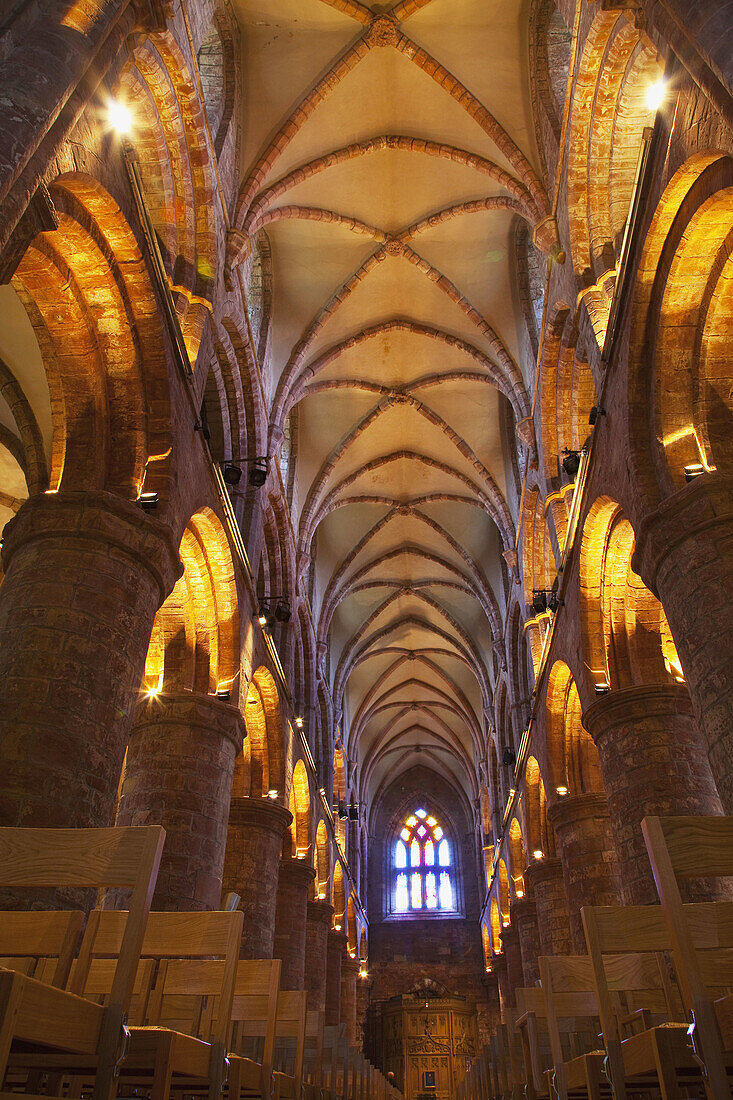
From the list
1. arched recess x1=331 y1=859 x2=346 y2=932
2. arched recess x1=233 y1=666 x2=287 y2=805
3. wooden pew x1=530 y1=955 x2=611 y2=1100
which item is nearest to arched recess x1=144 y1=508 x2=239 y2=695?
arched recess x1=233 y1=666 x2=287 y2=805

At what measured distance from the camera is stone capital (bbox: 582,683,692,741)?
9359 millimetres

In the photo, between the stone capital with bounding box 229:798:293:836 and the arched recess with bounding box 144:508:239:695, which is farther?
the stone capital with bounding box 229:798:293:836

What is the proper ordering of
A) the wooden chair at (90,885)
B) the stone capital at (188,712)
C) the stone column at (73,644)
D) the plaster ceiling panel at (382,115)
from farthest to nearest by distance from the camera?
the plaster ceiling panel at (382,115)
the stone capital at (188,712)
the stone column at (73,644)
the wooden chair at (90,885)

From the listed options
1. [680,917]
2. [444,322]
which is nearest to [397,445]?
[444,322]

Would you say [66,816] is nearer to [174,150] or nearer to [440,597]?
[174,150]

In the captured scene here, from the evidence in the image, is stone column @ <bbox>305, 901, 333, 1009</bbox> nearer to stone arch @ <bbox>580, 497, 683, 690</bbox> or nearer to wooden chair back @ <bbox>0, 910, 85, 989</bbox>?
stone arch @ <bbox>580, 497, 683, 690</bbox>

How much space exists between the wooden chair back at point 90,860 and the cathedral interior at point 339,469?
→ 0.01 meters

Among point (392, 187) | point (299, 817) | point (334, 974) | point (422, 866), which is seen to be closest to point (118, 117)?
point (392, 187)

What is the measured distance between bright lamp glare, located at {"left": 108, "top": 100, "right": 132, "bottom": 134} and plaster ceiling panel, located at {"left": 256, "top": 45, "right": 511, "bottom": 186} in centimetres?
592

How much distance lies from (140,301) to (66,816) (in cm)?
506

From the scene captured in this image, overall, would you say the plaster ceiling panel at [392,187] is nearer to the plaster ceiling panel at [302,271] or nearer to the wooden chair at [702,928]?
the plaster ceiling panel at [302,271]

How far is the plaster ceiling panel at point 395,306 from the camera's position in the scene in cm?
1650

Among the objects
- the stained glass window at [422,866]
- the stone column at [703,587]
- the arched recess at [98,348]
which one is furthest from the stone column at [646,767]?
the stained glass window at [422,866]

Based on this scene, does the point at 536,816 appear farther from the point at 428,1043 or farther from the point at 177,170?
the point at 428,1043
